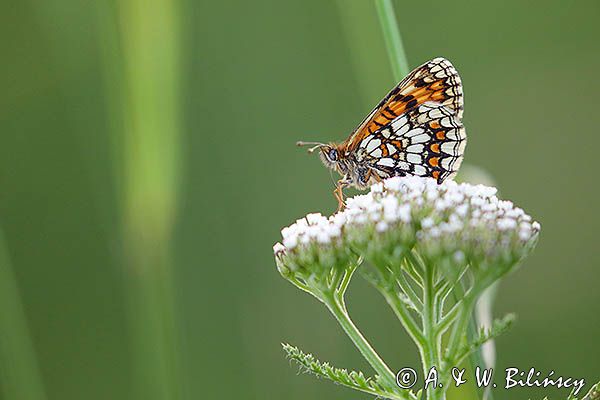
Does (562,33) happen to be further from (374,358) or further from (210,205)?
(374,358)

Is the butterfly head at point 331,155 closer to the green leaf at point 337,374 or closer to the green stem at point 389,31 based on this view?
the green stem at point 389,31

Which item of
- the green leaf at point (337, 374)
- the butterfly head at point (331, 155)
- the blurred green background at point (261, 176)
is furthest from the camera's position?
the blurred green background at point (261, 176)

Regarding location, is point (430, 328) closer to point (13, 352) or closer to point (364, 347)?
point (364, 347)

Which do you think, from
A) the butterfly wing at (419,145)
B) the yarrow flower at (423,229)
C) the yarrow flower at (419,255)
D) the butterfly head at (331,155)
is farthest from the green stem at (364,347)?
the butterfly head at (331,155)

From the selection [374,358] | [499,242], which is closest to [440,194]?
[499,242]

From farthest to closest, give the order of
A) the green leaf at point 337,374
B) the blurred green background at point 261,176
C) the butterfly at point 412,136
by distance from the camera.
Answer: the blurred green background at point 261,176 < the butterfly at point 412,136 < the green leaf at point 337,374

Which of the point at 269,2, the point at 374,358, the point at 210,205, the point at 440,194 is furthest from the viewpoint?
the point at 269,2

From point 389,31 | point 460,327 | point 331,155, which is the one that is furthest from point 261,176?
point 460,327
